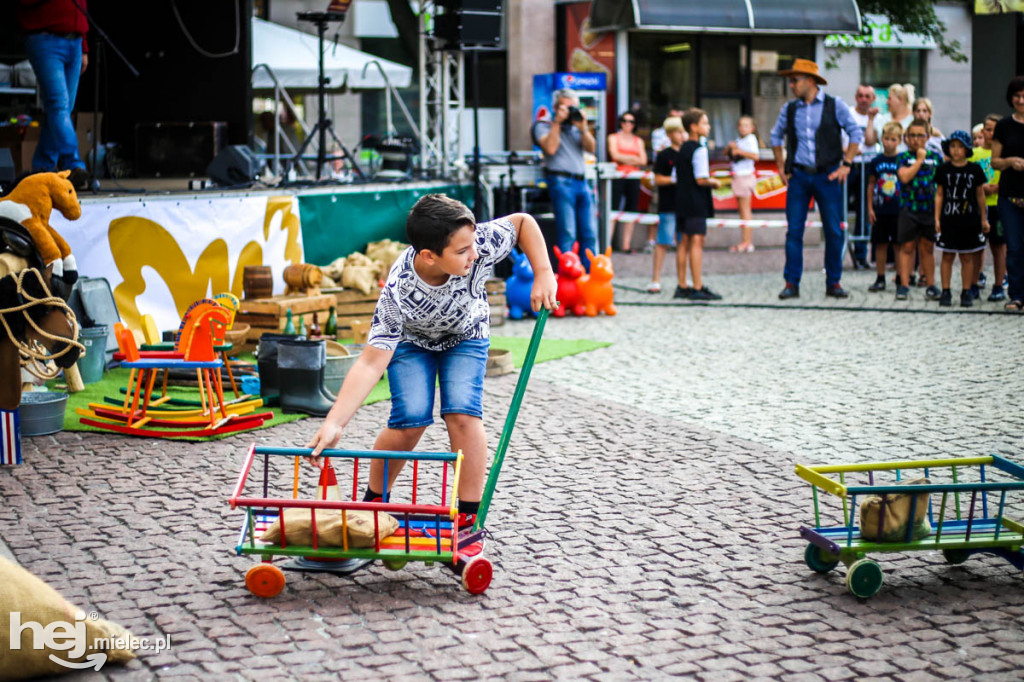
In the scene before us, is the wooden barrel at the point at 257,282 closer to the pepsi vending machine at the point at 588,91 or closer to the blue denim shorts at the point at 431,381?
the blue denim shorts at the point at 431,381

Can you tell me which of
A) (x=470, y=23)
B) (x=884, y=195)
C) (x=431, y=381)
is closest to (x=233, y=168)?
(x=470, y=23)

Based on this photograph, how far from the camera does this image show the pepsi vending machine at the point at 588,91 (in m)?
21.0

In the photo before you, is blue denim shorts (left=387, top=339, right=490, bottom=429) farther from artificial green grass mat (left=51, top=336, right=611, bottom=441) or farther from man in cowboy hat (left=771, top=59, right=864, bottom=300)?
man in cowboy hat (left=771, top=59, right=864, bottom=300)

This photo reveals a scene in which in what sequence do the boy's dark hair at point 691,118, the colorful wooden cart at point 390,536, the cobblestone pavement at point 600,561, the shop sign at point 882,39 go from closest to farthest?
the cobblestone pavement at point 600,561 < the colorful wooden cart at point 390,536 < the boy's dark hair at point 691,118 < the shop sign at point 882,39

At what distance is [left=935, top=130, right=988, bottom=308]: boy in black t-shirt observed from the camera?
38.8 feet

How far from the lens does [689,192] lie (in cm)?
1290

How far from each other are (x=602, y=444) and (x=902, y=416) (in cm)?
192

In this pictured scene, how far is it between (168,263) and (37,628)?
21.7ft

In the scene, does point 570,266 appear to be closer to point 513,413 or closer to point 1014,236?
point 1014,236

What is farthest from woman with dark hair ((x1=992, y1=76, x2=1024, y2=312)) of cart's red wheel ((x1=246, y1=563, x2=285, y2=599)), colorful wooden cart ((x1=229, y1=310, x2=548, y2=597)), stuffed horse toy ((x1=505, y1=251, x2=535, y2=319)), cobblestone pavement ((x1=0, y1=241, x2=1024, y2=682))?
cart's red wheel ((x1=246, y1=563, x2=285, y2=599))

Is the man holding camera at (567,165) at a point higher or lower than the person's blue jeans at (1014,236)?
higher

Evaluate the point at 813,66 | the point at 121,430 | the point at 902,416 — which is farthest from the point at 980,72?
the point at 121,430

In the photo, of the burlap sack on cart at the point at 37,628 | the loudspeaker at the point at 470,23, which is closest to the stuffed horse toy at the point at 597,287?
the loudspeaker at the point at 470,23

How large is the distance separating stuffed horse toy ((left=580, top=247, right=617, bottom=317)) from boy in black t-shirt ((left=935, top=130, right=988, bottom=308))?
3.26m
